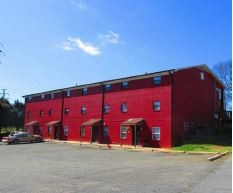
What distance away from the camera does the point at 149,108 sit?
40.2m

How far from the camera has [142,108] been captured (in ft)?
135

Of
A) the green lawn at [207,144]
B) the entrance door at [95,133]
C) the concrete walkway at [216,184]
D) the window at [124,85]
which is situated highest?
the window at [124,85]

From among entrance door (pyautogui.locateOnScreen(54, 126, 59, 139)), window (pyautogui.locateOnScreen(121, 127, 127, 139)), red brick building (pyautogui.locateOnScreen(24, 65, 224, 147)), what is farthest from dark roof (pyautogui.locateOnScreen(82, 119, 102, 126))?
entrance door (pyautogui.locateOnScreen(54, 126, 59, 139))

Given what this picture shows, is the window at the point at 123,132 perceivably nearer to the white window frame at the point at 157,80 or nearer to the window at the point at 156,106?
the window at the point at 156,106

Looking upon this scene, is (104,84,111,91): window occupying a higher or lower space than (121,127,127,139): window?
higher

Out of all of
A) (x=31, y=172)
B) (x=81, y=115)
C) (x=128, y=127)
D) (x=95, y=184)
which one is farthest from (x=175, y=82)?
(x=95, y=184)

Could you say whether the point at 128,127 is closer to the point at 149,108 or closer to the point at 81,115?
the point at 149,108

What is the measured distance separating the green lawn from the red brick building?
1875mm

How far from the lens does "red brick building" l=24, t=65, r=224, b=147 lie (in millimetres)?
38750

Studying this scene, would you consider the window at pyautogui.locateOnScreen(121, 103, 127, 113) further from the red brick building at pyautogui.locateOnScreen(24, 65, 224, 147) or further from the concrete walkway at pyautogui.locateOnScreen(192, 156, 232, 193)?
the concrete walkway at pyautogui.locateOnScreen(192, 156, 232, 193)

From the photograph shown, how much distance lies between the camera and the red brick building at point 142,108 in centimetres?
3875

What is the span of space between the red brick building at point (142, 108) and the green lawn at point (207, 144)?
1.88 m

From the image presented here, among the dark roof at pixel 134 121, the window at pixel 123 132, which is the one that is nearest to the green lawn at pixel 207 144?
the dark roof at pixel 134 121

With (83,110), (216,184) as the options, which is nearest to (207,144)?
(83,110)
